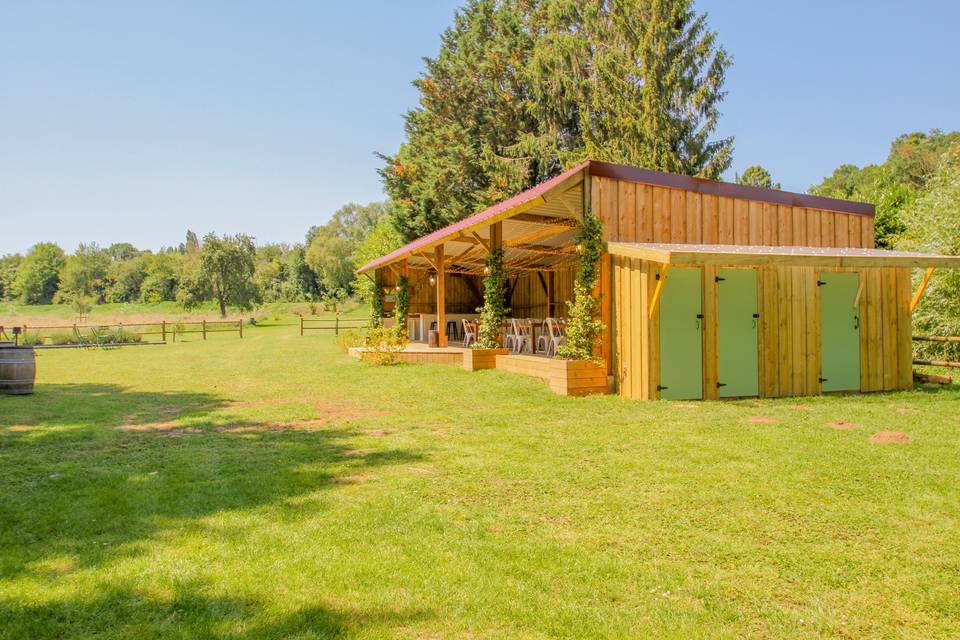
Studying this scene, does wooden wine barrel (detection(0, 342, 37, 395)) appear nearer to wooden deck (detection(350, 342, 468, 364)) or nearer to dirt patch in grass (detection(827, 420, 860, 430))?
wooden deck (detection(350, 342, 468, 364))

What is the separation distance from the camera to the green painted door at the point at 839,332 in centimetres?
933

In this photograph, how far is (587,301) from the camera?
912 cm

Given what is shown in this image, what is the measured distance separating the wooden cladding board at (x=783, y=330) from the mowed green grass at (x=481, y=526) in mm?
1509

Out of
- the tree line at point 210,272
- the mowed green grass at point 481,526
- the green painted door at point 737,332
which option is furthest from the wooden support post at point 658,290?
the tree line at point 210,272

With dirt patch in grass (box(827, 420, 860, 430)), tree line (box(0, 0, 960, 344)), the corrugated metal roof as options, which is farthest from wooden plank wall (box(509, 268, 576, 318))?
dirt patch in grass (box(827, 420, 860, 430))

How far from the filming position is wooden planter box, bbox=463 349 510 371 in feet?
39.6

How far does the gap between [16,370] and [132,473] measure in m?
6.29

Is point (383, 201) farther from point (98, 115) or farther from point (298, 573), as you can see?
point (298, 573)

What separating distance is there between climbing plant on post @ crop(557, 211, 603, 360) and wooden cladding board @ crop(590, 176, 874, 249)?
22 centimetres

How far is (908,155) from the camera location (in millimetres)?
41719

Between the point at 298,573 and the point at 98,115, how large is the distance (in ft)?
57.6

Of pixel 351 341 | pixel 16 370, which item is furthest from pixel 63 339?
pixel 16 370

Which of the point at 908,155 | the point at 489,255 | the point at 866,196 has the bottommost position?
the point at 489,255

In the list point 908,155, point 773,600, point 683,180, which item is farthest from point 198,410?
point 908,155
